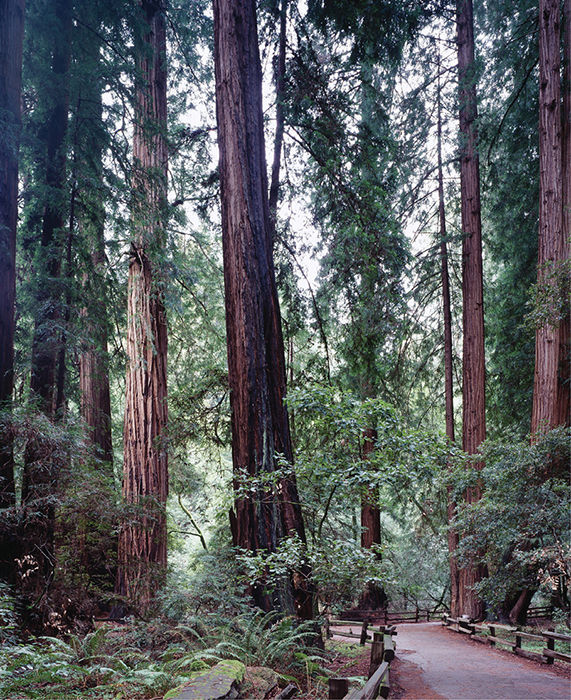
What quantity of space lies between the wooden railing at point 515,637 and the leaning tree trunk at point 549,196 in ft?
13.3

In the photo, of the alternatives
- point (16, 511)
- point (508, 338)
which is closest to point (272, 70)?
point (16, 511)

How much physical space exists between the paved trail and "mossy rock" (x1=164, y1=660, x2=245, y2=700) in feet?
13.7

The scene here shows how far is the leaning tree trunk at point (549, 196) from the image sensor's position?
1020 centimetres

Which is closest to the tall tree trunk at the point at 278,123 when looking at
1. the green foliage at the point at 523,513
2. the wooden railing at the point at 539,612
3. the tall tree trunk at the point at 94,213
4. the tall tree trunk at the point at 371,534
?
the tall tree trunk at the point at 94,213

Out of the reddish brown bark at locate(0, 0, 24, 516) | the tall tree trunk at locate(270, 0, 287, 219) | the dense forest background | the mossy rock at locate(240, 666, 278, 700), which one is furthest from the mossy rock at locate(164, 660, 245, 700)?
the tall tree trunk at locate(270, 0, 287, 219)

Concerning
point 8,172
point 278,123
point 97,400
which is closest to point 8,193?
point 8,172

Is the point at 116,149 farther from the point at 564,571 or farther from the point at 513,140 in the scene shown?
the point at 513,140

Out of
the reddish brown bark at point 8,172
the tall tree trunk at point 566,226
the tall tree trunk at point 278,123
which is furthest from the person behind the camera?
the tall tree trunk at point 566,226

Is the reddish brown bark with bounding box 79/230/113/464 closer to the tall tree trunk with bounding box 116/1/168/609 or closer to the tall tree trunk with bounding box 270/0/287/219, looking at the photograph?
the tall tree trunk with bounding box 116/1/168/609

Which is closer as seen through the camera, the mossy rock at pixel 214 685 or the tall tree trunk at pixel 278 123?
the mossy rock at pixel 214 685

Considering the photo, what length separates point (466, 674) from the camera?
27.1ft

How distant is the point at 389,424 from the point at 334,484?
101 cm

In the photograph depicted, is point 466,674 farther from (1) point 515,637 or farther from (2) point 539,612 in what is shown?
(2) point 539,612

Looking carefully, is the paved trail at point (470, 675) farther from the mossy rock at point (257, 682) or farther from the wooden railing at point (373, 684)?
the mossy rock at point (257, 682)
